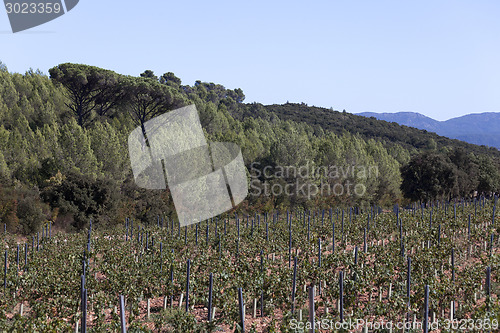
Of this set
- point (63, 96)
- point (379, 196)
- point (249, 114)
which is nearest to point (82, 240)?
point (63, 96)

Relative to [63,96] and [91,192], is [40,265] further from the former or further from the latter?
[63,96]

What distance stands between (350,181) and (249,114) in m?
26.1

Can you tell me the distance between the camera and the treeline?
21.1 metres

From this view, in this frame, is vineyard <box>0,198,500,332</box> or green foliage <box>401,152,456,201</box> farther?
green foliage <box>401,152,456,201</box>

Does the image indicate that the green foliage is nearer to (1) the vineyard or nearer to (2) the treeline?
(2) the treeline

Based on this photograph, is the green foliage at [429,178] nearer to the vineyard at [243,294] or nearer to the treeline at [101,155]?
the treeline at [101,155]

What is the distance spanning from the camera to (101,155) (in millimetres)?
24250

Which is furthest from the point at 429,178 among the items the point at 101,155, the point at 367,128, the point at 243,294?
the point at 367,128

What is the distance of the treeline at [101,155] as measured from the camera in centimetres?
2108

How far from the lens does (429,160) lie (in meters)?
30.3

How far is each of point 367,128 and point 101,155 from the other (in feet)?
161

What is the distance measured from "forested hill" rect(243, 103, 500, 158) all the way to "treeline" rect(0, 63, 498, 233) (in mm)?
20972

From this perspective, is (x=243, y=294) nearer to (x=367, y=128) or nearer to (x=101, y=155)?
(x=101, y=155)

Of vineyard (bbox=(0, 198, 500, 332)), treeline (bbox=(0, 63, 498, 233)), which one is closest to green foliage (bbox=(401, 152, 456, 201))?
treeline (bbox=(0, 63, 498, 233))
